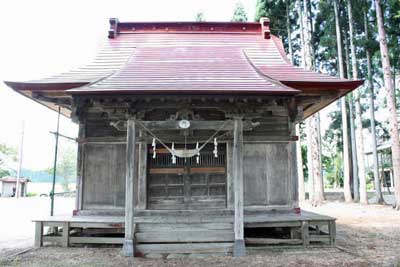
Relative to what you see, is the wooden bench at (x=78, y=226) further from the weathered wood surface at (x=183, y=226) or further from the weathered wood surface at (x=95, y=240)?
the weathered wood surface at (x=183, y=226)

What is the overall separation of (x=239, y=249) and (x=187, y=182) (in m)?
1.88

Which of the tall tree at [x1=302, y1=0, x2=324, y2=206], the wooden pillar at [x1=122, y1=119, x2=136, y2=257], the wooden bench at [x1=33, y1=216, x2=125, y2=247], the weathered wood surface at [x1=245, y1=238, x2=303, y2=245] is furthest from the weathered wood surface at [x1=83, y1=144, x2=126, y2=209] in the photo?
the tall tree at [x1=302, y1=0, x2=324, y2=206]

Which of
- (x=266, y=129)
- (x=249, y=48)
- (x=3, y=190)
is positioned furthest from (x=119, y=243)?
(x=3, y=190)

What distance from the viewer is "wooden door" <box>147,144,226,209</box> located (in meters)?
6.55

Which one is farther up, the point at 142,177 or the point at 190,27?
the point at 190,27

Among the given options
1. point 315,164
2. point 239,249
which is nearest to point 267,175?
point 239,249

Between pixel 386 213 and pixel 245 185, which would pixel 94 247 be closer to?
pixel 245 185

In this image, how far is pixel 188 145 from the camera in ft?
22.0

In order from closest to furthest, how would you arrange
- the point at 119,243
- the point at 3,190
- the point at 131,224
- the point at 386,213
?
1. the point at 131,224
2. the point at 119,243
3. the point at 386,213
4. the point at 3,190

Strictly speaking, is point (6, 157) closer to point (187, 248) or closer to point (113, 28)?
point (113, 28)

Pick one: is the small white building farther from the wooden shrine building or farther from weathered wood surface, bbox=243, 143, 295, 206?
weathered wood surface, bbox=243, 143, 295, 206

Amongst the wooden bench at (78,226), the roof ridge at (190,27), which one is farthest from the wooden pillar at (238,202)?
the roof ridge at (190,27)

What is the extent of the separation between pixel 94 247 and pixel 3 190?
90.6 feet

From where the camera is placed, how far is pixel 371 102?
14.4 metres
